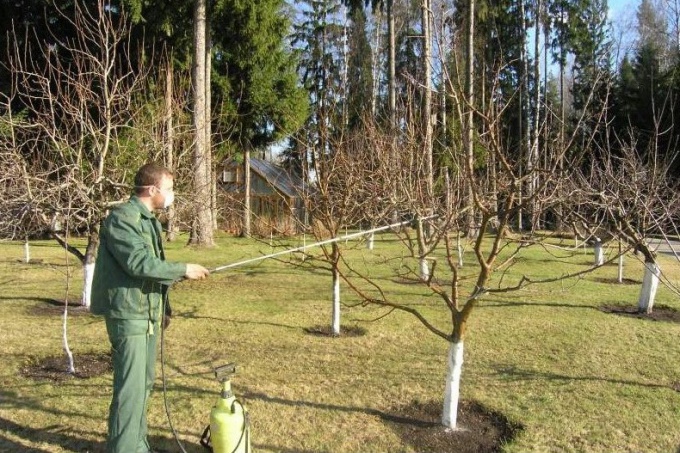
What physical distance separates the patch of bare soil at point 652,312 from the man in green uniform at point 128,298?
7.49 metres

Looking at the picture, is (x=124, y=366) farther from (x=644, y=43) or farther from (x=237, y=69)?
(x=644, y=43)

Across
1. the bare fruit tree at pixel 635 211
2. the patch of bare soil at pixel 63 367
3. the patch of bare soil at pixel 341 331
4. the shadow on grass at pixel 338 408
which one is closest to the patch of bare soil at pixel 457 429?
the shadow on grass at pixel 338 408

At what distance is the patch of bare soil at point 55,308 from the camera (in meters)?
7.80

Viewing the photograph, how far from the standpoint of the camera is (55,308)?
822 centimetres

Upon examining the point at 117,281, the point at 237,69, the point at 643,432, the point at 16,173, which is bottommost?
the point at 643,432

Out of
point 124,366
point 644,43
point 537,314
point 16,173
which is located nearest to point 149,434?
point 124,366

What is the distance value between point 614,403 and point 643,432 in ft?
1.90

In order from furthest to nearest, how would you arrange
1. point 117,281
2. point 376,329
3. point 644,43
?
point 644,43 → point 376,329 → point 117,281

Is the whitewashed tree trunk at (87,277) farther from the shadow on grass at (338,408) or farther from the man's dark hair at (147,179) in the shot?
the man's dark hair at (147,179)

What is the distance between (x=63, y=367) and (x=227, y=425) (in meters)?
2.88

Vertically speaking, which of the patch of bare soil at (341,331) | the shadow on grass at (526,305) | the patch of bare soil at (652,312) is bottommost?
the patch of bare soil at (341,331)

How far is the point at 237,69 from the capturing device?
2095 centimetres

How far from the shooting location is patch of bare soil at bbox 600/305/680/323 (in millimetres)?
8289

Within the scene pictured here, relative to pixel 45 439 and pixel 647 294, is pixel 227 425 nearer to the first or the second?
pixel 45 439
